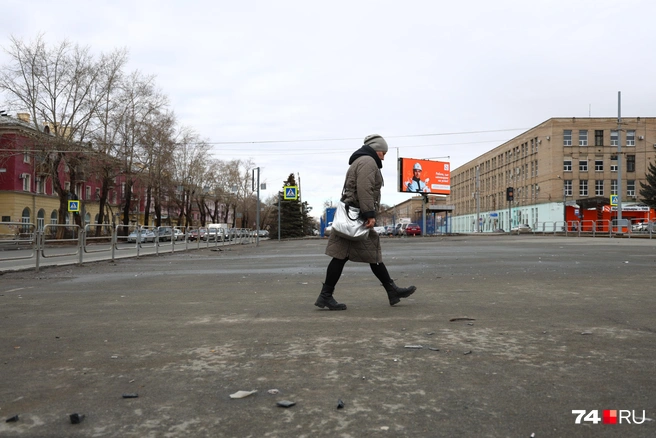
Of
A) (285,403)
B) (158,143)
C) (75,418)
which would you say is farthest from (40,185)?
(285,403)

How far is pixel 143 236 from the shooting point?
63.3 ft

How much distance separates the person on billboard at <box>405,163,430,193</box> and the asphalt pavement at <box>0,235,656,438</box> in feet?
→ 165

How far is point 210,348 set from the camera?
13.1ft

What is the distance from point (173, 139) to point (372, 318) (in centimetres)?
4867

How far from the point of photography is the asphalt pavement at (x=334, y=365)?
2.53 m

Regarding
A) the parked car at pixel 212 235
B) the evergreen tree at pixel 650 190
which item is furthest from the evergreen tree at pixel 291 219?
the parked car at pixel 212 235

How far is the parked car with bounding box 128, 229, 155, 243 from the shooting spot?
18477mm

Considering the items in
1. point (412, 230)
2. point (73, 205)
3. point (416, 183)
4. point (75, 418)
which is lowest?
point (75, 418)

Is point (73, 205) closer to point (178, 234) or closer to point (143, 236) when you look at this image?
point (178, 234)

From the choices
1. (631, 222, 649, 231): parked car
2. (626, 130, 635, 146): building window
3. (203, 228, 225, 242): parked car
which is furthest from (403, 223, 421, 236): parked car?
(626, 130, 635, 146): building window

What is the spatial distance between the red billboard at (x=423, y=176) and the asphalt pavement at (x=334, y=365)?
50.3 meters

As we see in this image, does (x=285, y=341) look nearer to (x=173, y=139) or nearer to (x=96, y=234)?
(x=96, y=234)

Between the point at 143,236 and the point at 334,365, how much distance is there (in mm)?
17080

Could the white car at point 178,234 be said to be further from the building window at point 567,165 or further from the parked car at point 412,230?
the building window at point 567,165
